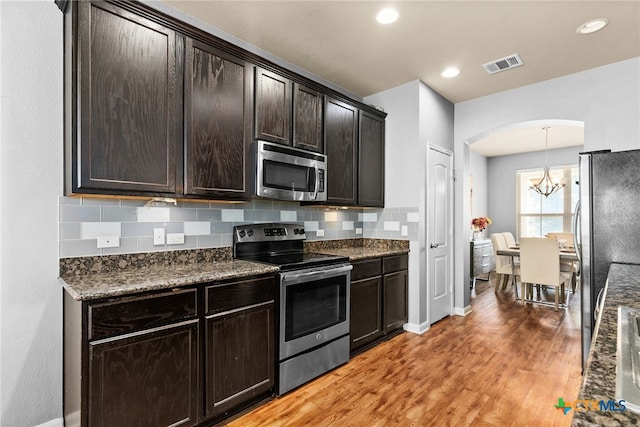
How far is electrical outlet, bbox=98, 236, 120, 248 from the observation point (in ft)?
6.62

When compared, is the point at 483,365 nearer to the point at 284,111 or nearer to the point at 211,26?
the point at 284,111

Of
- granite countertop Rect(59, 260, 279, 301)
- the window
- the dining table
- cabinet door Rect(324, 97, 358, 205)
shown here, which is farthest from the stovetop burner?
the window

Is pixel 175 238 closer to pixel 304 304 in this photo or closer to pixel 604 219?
pixel 304 304

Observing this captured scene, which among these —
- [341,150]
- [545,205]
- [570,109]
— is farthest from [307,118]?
[545,205]

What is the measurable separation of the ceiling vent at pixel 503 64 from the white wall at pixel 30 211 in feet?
11.2

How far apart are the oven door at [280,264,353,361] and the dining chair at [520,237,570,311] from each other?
308 cm

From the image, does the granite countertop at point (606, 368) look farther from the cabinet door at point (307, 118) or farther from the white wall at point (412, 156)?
the cabinet door at point (307, 118)

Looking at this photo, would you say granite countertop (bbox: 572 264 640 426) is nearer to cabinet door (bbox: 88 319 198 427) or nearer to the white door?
cabinet door (bbox: 88 319 198 427)

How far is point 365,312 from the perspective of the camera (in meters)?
3.03

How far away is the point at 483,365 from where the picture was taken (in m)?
2.75

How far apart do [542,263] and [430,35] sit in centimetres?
343

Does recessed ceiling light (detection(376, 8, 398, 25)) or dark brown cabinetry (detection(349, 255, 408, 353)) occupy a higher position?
recessed ceiling light (detection(376, 8, 398, 25))

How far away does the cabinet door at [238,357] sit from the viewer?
1.90 metres

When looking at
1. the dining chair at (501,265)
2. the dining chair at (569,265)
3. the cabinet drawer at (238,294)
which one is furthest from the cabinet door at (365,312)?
the dining chair at (569,265)
